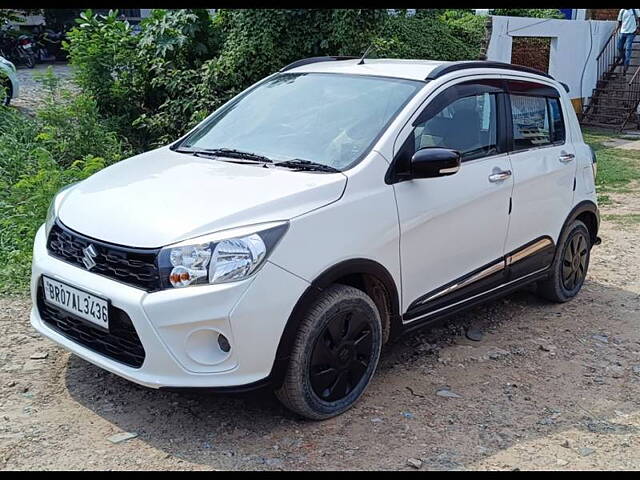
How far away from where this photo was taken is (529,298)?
580cm

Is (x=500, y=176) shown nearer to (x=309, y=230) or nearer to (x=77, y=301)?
(x=309, y=230)

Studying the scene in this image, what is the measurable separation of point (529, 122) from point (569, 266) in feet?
4.20

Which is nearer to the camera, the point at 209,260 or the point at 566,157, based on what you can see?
the point at 209,260

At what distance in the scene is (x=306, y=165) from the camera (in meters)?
3.94

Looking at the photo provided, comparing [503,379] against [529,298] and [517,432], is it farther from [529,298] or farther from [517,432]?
[529,298]

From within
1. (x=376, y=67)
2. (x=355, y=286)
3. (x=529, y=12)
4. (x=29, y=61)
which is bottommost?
(x=29, y=61)

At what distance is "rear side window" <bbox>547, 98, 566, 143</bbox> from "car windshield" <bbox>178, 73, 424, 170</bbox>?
1550 millimetres

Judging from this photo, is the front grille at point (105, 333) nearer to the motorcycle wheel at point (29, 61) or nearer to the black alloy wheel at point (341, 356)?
the black alloy wheel at point (341, 356)

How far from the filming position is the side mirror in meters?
3.93

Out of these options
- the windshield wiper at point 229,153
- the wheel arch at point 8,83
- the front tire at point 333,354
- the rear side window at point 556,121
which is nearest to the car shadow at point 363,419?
the front tire at point 333,354

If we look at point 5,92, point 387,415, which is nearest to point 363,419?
point 387,415

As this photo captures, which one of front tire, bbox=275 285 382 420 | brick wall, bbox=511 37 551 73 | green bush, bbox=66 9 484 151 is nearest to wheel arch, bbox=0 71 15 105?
green bush, bbox=66 9 484 151

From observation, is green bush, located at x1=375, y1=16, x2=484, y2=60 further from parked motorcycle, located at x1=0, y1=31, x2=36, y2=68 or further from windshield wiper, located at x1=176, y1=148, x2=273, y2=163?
parked motorcycle, located at x1=0, y1=31, x2=36, y2=68
